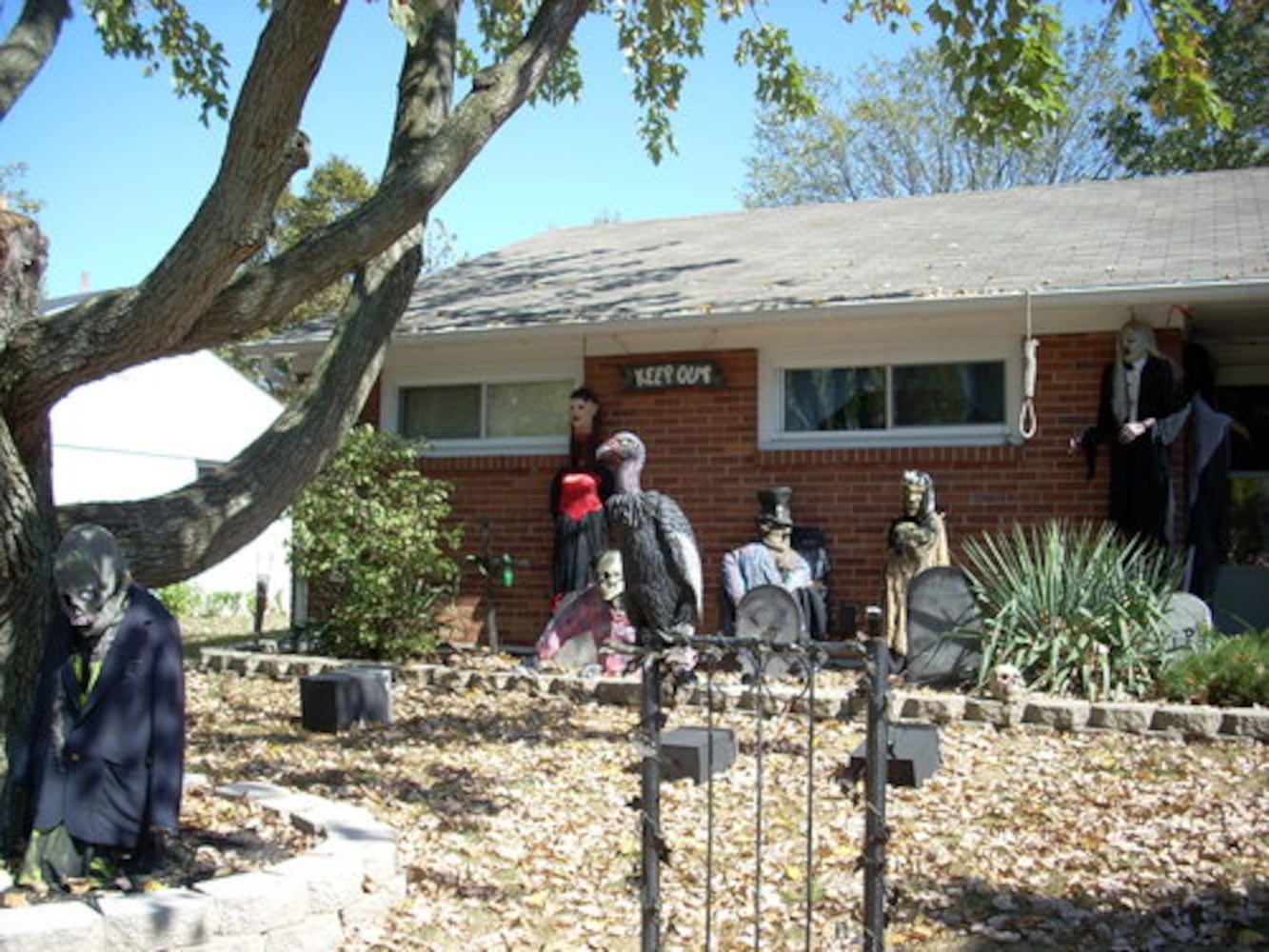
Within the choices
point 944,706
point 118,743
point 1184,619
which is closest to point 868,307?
point 1184,619

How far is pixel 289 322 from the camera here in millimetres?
27656

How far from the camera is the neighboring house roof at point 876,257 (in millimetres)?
10258

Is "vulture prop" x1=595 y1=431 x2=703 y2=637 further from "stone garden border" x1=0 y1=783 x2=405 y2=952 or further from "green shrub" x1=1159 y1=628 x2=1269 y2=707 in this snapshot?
"green shrub" x1=1159 y1=628 x2=1269 y2=707

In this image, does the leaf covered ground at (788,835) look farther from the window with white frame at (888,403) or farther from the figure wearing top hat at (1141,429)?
the window with white frame at (888,403)

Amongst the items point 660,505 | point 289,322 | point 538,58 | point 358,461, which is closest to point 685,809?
point 660,505

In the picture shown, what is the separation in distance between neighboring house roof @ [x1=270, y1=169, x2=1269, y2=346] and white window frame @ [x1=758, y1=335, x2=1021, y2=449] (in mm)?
556

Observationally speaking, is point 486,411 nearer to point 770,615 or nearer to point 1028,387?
point 770,615

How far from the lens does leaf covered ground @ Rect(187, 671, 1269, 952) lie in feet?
16.4

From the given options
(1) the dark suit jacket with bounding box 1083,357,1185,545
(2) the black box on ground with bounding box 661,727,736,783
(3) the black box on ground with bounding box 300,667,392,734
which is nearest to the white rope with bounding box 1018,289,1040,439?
(1) the dark suit jacket with bounding box 1083,357,1185,545

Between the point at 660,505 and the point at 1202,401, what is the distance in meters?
5.08

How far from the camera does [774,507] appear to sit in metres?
10.2

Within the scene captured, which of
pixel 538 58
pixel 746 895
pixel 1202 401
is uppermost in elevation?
pixel 538 58

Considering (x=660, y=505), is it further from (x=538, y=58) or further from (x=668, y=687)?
(x=668, y=687)

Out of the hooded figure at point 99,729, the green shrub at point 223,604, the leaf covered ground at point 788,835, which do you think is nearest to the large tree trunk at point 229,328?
the hooded figure at point 99,729
